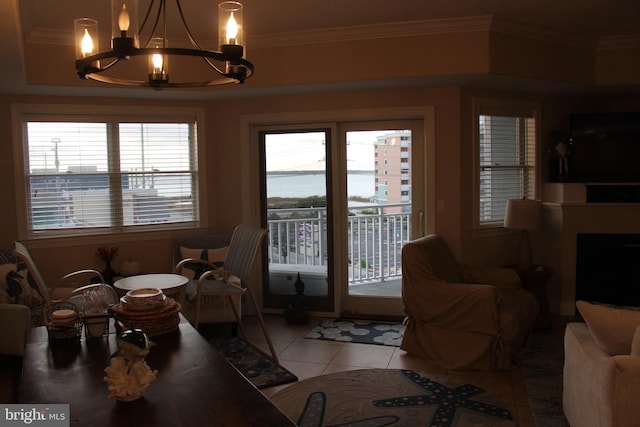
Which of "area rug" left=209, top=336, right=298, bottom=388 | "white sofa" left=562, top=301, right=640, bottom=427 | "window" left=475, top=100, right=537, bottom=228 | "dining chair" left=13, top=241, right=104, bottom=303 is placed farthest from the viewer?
"window" left=475, top=100, right=537, bottom=228

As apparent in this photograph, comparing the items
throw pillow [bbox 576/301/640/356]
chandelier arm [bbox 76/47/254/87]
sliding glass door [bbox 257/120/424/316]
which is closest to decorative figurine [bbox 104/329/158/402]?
chandelier arm [bbox 76/47/254/87]

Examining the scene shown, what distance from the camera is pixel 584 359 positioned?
2639mm

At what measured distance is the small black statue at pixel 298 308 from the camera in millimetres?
5105

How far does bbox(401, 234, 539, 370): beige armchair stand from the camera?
12.7ft

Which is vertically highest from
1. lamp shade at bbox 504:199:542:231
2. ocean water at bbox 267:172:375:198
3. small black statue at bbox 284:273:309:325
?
ocean water at bbox 267:172:375:198

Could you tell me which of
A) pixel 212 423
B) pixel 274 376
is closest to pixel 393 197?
pixel 274 376

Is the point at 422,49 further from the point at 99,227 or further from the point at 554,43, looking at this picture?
the point at 99,227

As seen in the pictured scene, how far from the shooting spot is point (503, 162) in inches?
206

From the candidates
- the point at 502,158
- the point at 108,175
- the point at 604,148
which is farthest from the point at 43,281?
the point at 604,148

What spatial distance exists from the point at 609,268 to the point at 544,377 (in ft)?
6.43

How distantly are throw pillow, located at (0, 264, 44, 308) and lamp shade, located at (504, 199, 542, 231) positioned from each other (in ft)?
12.9

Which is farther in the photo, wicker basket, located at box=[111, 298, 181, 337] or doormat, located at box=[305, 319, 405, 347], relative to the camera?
doormat, located at box=[305, 319, 405, 347]

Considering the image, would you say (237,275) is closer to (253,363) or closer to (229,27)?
(253,363)

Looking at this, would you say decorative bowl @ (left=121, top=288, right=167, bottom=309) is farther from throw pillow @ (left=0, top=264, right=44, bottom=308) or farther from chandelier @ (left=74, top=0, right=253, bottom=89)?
throw pillow @ (left=0, top=264, right=44, bottom=308)
